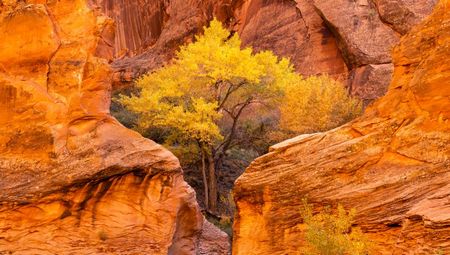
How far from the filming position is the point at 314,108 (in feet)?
97.2

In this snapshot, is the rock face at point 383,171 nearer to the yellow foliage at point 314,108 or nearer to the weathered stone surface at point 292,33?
the yellow foliage at point 314,108

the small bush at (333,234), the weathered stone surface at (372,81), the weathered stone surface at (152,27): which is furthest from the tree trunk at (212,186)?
the small bush at (333,234)

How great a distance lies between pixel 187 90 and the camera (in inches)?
1141

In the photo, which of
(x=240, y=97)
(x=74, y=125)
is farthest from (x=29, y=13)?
(x=240, y=97)

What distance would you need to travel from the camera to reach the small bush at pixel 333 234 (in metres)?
12.8

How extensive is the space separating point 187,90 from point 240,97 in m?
2.57

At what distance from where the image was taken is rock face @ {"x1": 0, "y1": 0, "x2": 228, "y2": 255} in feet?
56.0

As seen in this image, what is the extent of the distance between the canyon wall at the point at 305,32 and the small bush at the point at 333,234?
16604mm

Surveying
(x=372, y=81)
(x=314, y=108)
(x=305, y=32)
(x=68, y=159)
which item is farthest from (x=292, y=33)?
(x=68, y=159)

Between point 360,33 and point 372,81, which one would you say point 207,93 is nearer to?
point 372,81

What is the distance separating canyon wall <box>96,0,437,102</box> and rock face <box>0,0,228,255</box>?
13.7 meters

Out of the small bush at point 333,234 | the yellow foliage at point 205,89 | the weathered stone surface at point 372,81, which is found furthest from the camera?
the weathered stone surface at point 372,81

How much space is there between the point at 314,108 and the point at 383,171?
15446 mm

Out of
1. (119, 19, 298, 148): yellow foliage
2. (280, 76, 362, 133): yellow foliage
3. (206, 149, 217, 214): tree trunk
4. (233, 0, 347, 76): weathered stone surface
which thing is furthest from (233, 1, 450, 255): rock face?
(233, 0, 347, 76): weathered stone surface
